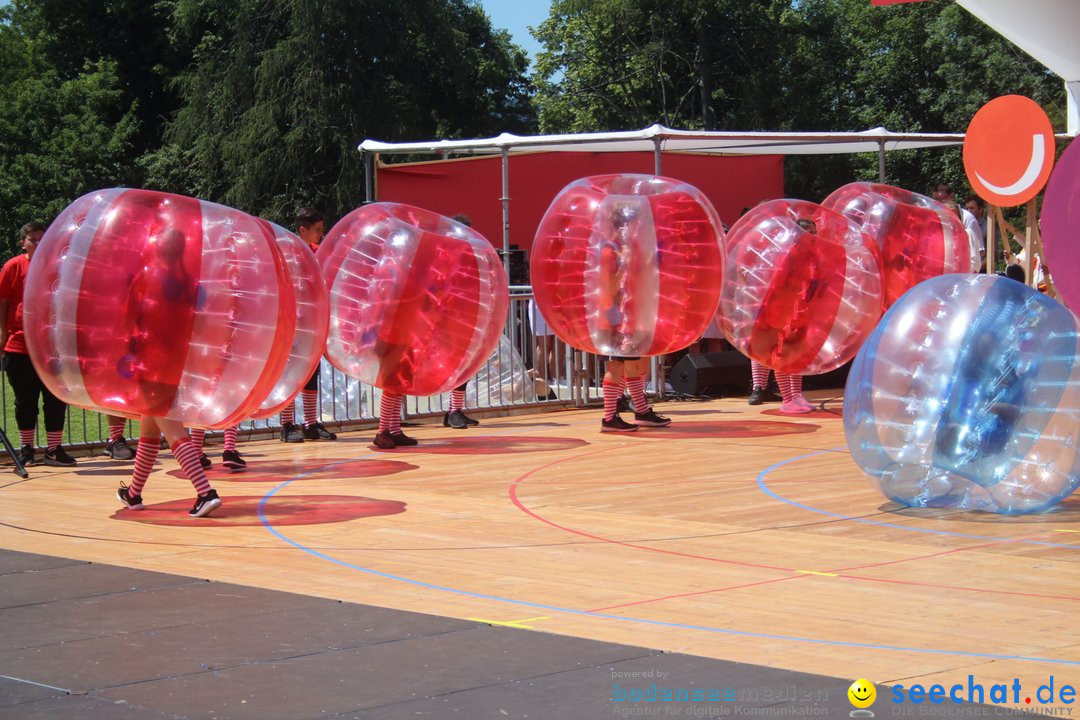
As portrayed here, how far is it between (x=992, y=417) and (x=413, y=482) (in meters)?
4.32

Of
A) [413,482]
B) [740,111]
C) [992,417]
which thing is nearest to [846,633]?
[992,417]

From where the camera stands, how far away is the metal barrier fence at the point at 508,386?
1506cm

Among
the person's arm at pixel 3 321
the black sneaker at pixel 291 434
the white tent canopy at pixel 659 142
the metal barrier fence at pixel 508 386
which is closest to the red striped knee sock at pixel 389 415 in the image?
the black sneaker at pixel 291 434

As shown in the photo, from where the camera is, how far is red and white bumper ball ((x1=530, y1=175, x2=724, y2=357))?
12234 millimetres

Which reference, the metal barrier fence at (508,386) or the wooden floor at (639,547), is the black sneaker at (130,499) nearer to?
the wooden floor at (639,547)

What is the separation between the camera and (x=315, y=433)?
13.8m

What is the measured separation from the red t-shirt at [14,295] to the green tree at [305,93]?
27868mm

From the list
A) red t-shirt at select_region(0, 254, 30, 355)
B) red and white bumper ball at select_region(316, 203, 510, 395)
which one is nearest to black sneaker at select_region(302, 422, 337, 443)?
red and white bumper ball at select_region(316, 203, 510, 395)

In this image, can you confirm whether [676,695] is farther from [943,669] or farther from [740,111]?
[740,111]

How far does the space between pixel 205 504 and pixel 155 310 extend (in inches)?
55.7

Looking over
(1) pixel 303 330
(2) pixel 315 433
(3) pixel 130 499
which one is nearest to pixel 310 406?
(2) pixel 315 433

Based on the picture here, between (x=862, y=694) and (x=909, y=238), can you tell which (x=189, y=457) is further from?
(x=909, y=238)

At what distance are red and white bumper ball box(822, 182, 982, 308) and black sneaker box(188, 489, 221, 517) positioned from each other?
798 cm

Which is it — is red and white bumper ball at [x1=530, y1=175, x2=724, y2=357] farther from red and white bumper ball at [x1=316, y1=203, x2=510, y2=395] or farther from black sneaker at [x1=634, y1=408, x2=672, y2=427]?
black sneaker at [x1=634, y1=408, x2=672, y2=427]
